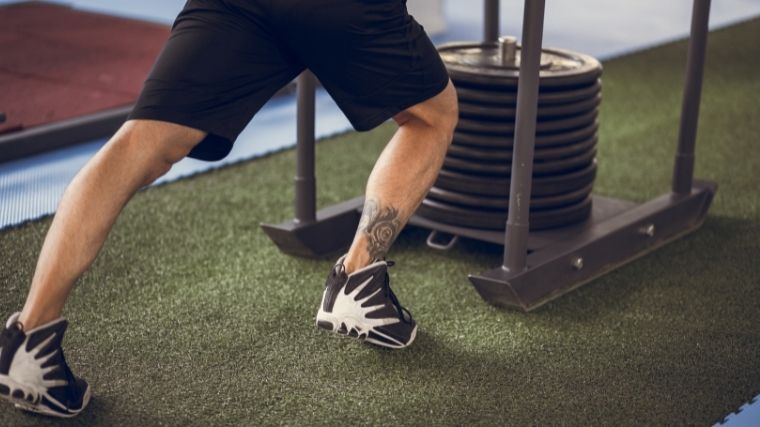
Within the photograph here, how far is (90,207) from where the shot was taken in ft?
5.89

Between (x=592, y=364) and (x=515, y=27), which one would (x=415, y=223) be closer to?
(x=592, y=364)

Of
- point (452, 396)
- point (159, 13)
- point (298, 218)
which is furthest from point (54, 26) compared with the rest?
point (452, 396)

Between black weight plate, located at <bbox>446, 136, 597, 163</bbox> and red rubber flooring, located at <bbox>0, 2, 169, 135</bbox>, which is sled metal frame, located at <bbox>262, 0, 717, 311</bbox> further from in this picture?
red rubber flooring, located at <bbox>0, 2, 169, 135</bbox>

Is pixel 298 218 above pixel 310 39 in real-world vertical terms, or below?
below

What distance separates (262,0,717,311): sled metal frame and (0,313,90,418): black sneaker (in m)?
0.94

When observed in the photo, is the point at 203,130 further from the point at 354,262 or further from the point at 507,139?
the point at 507,139

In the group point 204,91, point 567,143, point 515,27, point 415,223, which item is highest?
point 204,91

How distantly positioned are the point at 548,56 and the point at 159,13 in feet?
13.5

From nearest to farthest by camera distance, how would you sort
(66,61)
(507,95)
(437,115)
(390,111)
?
(390,111), (437,115), (507,95), (66,61)

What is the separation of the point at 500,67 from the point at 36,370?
1.41 m

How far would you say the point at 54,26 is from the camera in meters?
5.43

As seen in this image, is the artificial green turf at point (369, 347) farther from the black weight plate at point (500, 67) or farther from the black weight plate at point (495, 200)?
the black weight plate at point (500, 67)

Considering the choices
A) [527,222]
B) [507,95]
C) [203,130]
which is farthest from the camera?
[507,95]

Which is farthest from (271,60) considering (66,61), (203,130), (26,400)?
(66,61)
